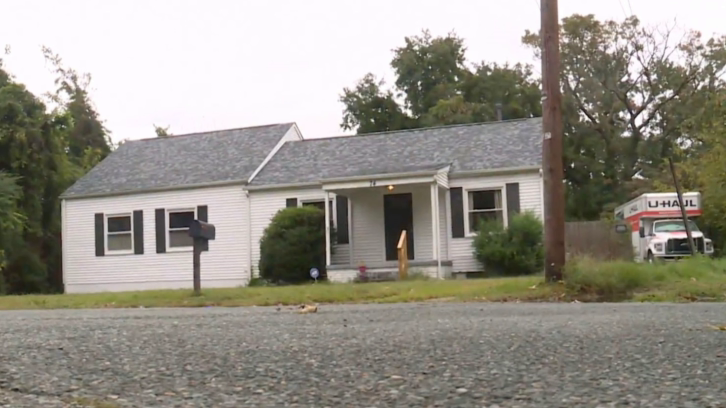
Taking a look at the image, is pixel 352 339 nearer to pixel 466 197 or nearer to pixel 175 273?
pixel 466 197

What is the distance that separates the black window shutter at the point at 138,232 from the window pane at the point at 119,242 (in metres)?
0.41

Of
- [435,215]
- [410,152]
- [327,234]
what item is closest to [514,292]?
[435,215]

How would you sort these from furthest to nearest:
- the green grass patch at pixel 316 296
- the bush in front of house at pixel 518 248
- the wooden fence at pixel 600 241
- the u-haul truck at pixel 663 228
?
the u-haul truck at pixel 663 228 → the wooden fence at pixel 600 241 → the bush in front of house at pixel 518 248 → the green grass patch at pixel 316 296

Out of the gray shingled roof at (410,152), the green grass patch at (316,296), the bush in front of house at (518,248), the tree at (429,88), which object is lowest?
the green grass patch at (316,296)

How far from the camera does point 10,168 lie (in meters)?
27.6

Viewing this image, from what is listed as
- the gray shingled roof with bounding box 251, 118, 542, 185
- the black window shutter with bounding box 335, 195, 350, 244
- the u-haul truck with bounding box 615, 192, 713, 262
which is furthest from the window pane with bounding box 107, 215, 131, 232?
the u-haul truck with bounding box 615, 192, 713, 262

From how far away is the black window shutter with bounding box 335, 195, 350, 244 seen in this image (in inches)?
906

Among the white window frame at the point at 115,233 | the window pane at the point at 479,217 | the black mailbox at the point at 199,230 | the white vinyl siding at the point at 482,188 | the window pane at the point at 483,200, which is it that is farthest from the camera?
the white window frame at the point at 115,233

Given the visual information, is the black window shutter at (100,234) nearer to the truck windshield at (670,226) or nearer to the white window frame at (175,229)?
the white window frame at (175,229)

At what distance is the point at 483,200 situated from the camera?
2230 cm

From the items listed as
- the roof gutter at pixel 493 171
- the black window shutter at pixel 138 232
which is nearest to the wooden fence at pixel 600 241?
the roof gutter at pixel 493 171

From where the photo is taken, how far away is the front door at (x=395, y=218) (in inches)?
905

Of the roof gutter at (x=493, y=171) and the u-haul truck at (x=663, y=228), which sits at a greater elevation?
the roof gutter at (x=493, y=171)

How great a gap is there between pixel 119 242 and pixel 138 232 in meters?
0.81
